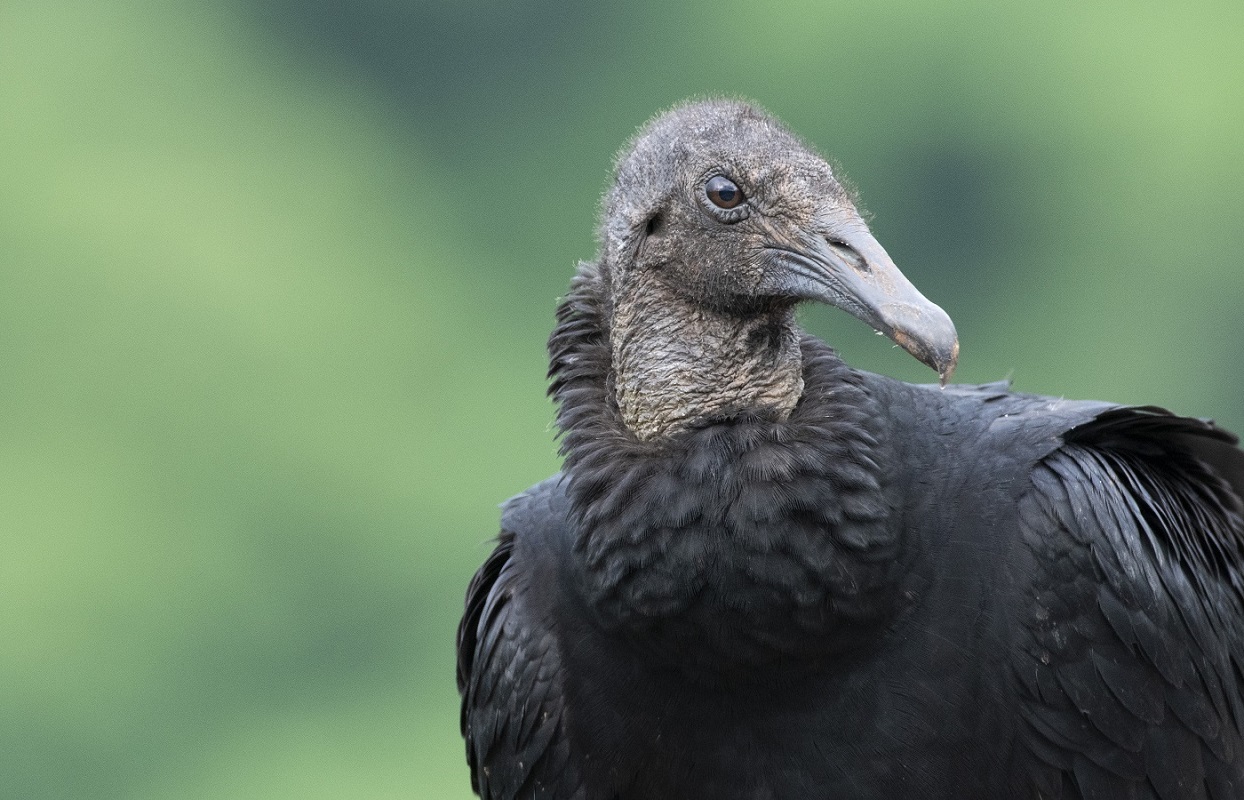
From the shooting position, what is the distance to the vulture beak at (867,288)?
9.76ft

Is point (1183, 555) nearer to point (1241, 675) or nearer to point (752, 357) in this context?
point (1241, 675)

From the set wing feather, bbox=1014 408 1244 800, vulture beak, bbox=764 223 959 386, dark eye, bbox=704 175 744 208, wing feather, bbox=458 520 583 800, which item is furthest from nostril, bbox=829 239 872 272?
wing feather, bbox=458 520 583 800

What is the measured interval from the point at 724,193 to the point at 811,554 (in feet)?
2.43

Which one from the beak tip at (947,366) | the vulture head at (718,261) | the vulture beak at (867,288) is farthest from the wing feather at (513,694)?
the beak tip at (947,366)

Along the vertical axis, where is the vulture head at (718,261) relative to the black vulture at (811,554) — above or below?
above

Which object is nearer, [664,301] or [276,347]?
[664,301]

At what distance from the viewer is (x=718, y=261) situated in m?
3.37

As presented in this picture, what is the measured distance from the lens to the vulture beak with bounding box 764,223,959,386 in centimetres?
297

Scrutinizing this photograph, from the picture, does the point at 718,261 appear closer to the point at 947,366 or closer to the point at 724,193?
the point at 724,193

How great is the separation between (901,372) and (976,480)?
299 inches

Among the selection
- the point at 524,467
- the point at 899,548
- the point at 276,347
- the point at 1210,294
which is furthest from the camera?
the point at 1210,294

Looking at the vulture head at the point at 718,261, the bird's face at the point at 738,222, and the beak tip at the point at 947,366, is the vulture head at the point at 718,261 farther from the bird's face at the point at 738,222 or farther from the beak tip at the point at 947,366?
the beak tip at the point at 947,366

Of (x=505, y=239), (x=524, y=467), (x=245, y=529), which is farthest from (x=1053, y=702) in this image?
(x=505, y=239)

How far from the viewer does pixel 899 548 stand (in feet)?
10.9
